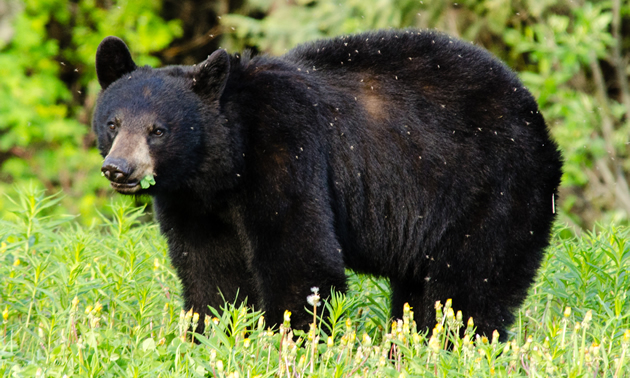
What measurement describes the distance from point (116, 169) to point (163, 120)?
44cm

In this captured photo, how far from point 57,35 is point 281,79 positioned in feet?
30.7

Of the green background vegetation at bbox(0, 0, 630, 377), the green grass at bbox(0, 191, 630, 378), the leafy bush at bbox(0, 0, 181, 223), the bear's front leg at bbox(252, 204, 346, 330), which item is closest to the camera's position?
the green grass at bbox(0, 191, 630, 378)

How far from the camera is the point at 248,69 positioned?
4.38 metres

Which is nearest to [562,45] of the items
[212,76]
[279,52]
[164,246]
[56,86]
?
[279,52]

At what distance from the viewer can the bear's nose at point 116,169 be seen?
3.80 meters

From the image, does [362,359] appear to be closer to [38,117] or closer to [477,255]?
Result: [477,255]

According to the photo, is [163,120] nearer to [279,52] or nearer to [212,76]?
[212,76]

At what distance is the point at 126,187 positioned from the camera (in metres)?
3.92

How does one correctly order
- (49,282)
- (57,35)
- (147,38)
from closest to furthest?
1. (49,282)
2. (147,38)
3. (57,35)

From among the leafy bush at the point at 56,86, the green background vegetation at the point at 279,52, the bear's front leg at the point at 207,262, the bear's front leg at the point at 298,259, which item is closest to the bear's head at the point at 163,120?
the bear's front leg at the point at 207,262

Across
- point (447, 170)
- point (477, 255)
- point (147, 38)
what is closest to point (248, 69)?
point (447, 170)

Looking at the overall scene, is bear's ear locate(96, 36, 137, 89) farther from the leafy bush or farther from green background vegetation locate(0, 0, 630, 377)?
the leafy bush

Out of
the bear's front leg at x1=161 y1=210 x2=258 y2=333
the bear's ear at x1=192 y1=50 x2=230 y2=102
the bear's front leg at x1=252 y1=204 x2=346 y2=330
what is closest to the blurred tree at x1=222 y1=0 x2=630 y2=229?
the bear's ear at x1=192 y1=50 x2=230 y2=102

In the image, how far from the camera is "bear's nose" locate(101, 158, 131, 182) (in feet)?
12.5
